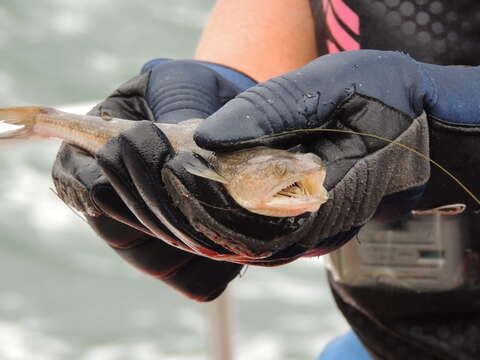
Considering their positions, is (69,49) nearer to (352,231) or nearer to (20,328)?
(20,328)

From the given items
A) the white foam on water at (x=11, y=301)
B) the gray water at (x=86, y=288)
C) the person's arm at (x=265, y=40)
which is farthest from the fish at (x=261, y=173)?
the white foam on water at (x=11, y=301)

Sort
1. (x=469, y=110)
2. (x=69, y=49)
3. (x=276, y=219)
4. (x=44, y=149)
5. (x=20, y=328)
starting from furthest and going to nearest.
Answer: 1. (x=69, y=49)
2. (x=44, y=149)
3. (x=20, y=328)
4. (x=469, y=110)
5. (x=276, y=219)

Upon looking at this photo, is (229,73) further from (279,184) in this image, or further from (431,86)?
(279,184)

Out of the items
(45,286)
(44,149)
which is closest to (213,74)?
(45,286)


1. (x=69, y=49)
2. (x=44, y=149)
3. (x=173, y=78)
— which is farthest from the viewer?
(x=69, y=49)

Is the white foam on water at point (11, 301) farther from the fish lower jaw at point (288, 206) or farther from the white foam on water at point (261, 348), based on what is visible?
the fish lower jaw at point (288, 206)

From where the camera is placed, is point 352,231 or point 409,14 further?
point 409,14

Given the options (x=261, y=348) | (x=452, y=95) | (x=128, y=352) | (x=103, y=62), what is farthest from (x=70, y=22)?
(x=452, y=95)
